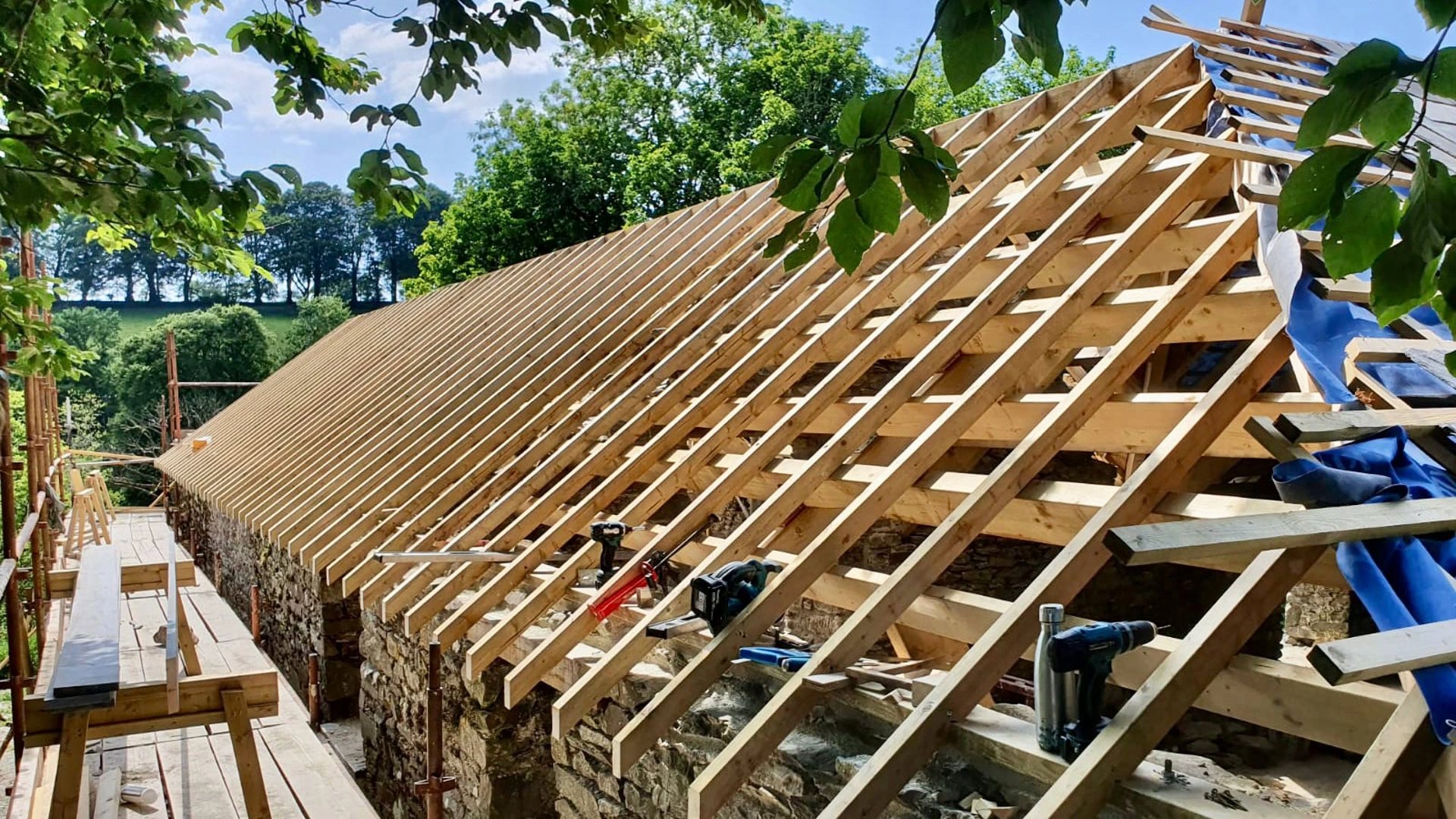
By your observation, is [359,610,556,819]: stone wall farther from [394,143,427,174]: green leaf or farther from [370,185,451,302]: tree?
[370,185,451,302]: tree

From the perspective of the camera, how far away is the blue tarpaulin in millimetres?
1513

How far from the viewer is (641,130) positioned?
91.4 ft

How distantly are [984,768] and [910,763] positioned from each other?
38 centimetres

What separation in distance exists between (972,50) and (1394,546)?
4.35 ft

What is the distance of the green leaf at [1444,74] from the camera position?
0.96 metres

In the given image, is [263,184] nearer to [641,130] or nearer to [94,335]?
[641,130]

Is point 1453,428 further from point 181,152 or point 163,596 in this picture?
point 163,596

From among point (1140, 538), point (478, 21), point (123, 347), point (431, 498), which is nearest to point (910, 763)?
point (1140, 538)

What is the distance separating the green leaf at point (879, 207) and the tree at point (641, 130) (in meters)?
21.6

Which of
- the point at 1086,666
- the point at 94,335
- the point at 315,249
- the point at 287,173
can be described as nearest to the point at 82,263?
the point at 315,249

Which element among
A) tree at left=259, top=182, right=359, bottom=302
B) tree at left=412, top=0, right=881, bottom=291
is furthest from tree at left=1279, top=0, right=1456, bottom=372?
tree at left=259, top=182, right=359, bottom=302

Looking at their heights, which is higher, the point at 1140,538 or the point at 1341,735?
the point at 1140,538

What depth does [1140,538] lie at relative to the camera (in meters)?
1.75

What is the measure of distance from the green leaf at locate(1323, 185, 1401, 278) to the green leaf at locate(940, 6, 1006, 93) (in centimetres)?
40
